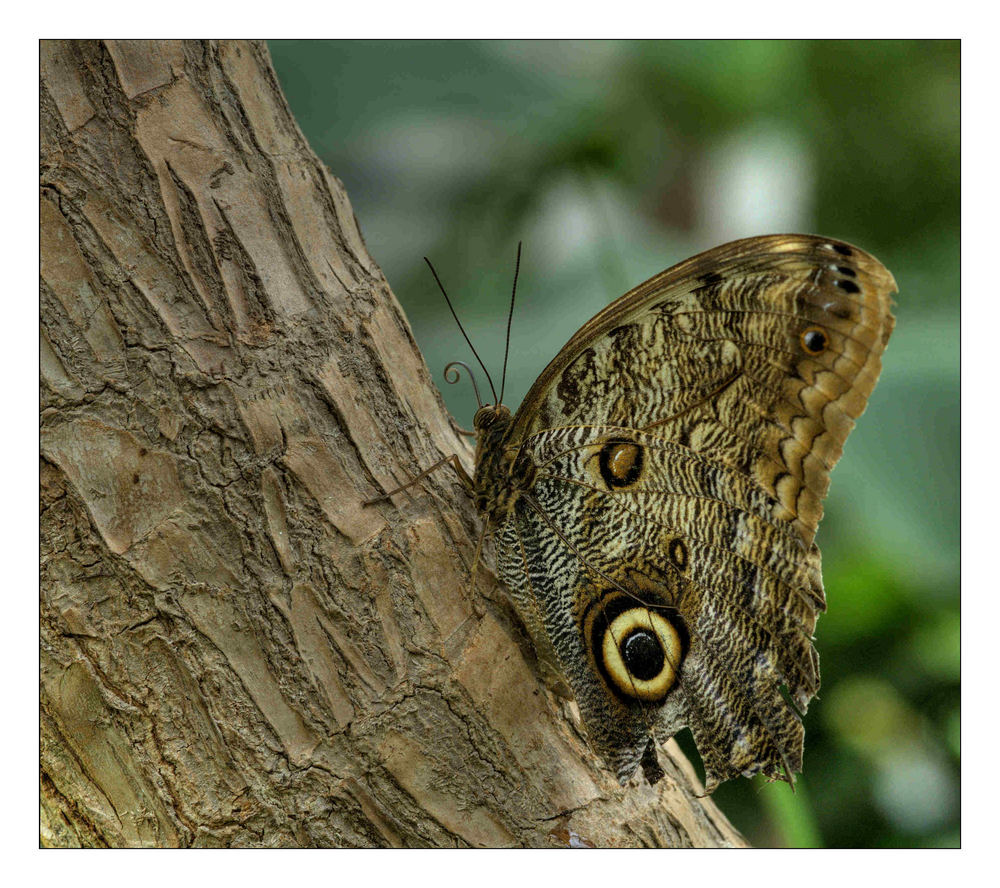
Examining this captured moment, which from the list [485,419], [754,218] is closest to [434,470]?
[485,419]

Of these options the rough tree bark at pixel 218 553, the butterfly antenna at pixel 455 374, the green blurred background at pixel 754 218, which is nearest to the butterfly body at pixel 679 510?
the rough tree bark at pixel 218 553

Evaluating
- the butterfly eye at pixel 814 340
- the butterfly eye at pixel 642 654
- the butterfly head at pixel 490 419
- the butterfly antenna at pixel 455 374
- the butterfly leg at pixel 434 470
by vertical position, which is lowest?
the butterfly eye at pixel 642 654

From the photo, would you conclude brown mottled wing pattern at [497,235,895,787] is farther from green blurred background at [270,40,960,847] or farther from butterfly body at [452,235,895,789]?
green blurred background at [270,40,960,847]

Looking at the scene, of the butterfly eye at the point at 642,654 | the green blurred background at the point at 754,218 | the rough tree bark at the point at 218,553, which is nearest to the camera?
the rough tree bark at the point at 218,553

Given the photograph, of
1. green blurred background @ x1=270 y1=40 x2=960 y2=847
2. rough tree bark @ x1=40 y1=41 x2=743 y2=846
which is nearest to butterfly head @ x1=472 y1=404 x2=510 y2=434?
rough tree bark @ x1=40 y1=41 x2=743 y2=846

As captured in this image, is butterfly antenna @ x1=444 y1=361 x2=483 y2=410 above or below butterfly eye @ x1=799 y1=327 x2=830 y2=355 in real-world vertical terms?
below

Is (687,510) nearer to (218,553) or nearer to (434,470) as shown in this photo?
(434,470)

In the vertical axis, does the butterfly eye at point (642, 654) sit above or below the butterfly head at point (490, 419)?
below

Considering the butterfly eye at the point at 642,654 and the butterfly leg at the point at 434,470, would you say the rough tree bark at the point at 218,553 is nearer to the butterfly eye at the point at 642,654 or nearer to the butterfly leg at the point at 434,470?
the butterfly leg at the point at 434,470
